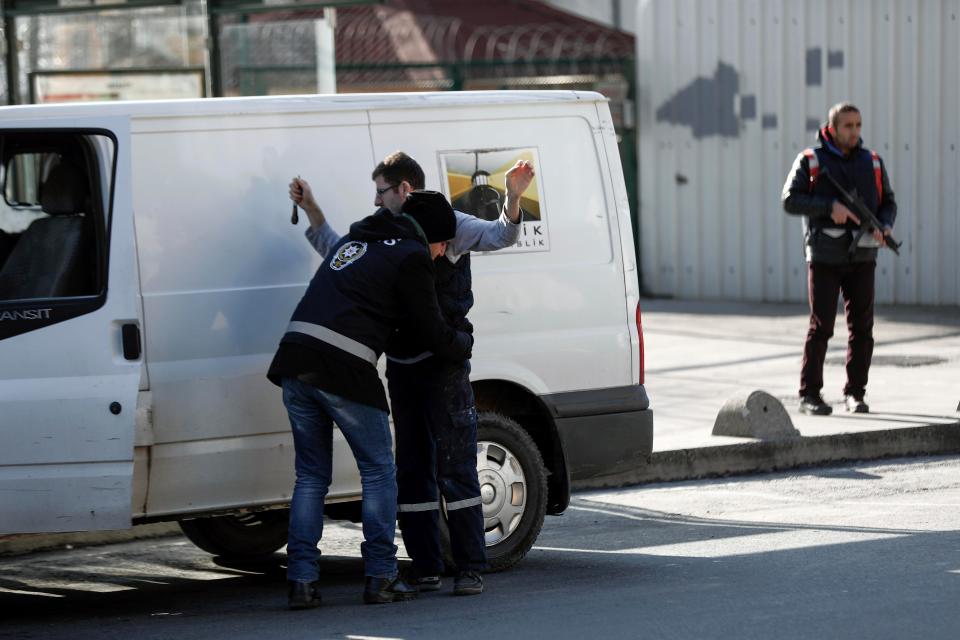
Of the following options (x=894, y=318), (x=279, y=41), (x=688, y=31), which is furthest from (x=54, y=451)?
(x=688, y=31)

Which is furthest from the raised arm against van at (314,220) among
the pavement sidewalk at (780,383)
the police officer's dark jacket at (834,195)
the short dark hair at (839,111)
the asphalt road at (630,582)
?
the short dark hair at (839,111)

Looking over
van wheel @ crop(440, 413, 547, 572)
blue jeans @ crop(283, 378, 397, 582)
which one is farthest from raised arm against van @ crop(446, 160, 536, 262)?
van wheel @ crop(440, 413, 547, 572)

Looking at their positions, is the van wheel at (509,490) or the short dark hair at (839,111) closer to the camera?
the van wheel at (509,490)

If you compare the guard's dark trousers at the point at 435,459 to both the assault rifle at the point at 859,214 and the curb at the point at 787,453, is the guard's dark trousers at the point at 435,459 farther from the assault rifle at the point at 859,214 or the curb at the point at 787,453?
the assault rifle at the point at 859,214

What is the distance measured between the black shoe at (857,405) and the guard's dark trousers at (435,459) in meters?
4.80

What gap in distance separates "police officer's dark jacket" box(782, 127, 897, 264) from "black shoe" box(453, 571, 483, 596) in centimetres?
478

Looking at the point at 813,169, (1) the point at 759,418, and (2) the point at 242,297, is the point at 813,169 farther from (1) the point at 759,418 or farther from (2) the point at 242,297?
(2) the point at 242,297

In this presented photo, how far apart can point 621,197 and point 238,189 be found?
5.64 feet

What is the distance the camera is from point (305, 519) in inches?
250

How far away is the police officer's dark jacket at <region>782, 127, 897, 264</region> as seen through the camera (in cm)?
1060

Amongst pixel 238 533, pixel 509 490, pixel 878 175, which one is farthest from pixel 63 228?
pixel 878 175

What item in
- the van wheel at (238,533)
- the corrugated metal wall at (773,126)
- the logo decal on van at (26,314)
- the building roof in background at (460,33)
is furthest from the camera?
the building roof in background at (460,33)

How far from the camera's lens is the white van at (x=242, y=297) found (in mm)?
6258

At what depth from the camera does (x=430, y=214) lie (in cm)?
640
